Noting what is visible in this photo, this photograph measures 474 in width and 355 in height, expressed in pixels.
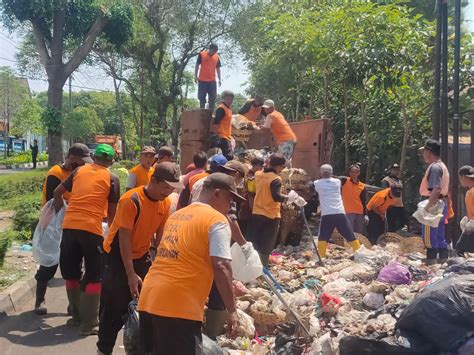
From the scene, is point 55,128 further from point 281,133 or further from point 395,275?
point 395,275

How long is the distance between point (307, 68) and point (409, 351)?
1272 centimetres

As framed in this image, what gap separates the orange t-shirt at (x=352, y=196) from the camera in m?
9.45

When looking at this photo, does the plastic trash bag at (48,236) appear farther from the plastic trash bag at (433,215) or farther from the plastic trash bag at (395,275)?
the plastic trash bag at (433,215)

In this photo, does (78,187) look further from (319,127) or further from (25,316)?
(319,127)

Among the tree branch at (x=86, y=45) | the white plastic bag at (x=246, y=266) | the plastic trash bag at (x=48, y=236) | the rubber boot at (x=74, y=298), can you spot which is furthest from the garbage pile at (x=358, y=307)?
the tree branch at (x=86, y=45)

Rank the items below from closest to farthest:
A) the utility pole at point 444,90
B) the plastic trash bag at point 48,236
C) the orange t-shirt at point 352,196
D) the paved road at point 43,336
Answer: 1. the paved road at point 43,336
2. the plastic trash bag at point 48,236
3. the utility pole at point 444,90
4. the orange t-shirt at point 352,196

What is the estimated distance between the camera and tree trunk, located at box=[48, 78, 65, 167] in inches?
648

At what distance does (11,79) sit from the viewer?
4406 centimetres

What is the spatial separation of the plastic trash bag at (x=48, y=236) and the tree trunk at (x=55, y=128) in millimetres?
11303

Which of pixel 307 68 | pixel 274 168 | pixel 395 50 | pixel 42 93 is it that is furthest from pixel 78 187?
pixel 42 93

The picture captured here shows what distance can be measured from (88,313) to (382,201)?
20.3 ft

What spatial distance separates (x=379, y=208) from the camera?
9.80m

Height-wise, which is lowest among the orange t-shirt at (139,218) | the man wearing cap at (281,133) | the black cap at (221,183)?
the orange t-shirt at (139,218)

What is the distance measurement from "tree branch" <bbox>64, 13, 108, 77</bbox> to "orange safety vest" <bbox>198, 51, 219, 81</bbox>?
672 centimetres
